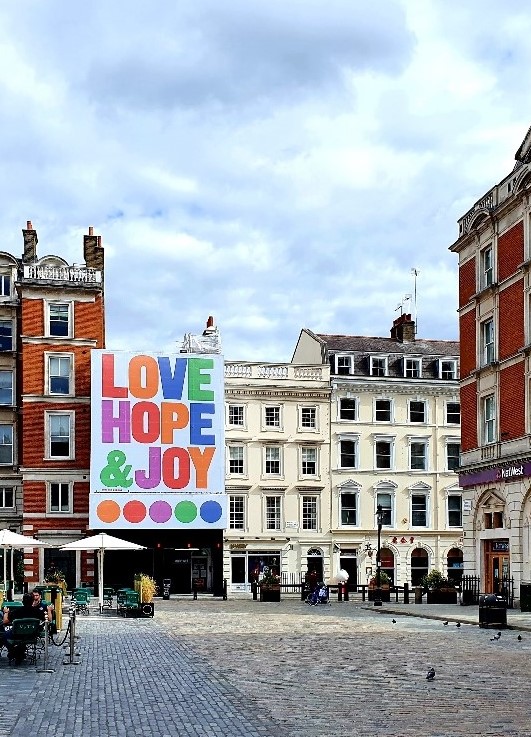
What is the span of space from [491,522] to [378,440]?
74.6 ft

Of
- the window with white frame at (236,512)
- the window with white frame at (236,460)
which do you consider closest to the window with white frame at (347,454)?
the window with white frame at (236,460)

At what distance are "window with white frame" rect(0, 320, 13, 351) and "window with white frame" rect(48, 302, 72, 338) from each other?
2236 mm

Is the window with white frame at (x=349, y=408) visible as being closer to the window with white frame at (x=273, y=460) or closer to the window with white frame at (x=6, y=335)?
the window with white frame at (x=273, y=460)

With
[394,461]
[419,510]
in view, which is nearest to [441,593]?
[419,510]

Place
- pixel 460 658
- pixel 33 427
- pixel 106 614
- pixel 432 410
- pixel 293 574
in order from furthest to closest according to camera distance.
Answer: pixel 432 410, pixel 293 574, pixel 33 427, pixel 106 614, pixel 460 658

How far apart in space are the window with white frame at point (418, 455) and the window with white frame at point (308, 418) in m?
6.35

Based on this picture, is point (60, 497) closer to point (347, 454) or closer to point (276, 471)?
point (276, 471)

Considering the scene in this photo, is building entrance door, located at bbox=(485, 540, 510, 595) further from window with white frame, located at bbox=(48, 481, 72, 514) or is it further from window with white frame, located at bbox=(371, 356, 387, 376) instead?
window with white frame, located at bbox=(371, 356, 387, 376)

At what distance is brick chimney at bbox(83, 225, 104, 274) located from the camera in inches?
2443

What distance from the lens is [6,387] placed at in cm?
5944

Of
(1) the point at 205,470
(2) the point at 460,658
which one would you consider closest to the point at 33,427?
(1) the point at 205,470

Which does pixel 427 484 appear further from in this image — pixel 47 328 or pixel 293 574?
pixel 47 328

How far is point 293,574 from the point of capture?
64.1 m

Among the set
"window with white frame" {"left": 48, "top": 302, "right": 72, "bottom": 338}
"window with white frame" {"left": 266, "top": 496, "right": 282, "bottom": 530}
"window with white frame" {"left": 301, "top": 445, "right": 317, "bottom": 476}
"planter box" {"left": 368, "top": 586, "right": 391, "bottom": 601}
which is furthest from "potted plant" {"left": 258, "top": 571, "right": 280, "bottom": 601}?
"window with white frame" {"left": 48, "top": 302, "right": 72, "bottom": 338}
